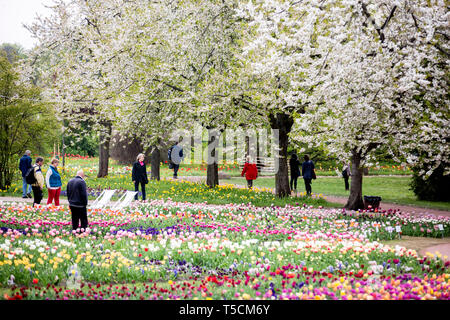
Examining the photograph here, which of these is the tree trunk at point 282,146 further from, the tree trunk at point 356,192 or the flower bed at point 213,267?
the flower bed at point 213,267

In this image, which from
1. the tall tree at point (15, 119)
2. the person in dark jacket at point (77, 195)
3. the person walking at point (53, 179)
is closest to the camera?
the person in dark jacket at point (77, 195)

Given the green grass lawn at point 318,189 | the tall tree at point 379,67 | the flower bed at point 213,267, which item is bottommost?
the flower bed at point 213,267

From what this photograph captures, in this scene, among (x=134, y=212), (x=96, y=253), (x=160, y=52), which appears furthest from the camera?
(x=160, y=52)

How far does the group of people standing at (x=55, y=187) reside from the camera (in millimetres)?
8812

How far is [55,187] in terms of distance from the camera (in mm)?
13453

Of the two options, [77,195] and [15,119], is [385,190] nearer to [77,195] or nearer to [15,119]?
[77,195]

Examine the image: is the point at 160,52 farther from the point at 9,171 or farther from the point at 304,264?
the point at 304,264

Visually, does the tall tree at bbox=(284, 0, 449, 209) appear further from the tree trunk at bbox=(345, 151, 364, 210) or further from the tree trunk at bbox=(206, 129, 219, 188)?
the tree trunk at bbox=(206, 129, 219, 188)

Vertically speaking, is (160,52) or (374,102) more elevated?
(160,52)

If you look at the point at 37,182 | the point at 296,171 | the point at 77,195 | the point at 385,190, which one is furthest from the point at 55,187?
the point at 385,190

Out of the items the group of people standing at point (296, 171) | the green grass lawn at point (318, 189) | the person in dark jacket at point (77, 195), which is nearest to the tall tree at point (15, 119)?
the green grass lawn at point (318, 189)
